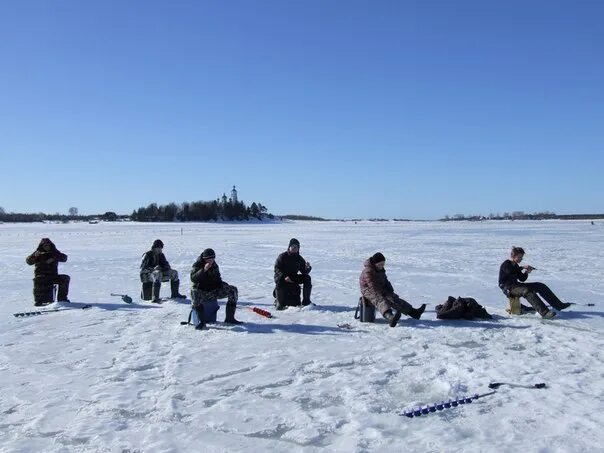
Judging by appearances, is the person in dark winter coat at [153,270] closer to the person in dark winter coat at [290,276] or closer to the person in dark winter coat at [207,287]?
the person in dark winter coat at [290,276]

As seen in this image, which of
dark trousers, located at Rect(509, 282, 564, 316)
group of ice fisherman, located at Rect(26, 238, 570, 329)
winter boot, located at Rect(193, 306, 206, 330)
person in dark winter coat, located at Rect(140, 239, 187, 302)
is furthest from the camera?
person in dark winter coat, located at Rect(140, 239, 187, 302)

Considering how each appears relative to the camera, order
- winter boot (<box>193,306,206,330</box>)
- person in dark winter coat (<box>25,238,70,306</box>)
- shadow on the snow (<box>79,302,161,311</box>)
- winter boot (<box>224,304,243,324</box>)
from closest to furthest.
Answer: winter boot (<box>193,306,206,330</box>)
winter boot (<box>224,304,243,324</box>)
shadow on the snow (<box>79,302,161,311</box>)
person in dark winter coat (<box>25,238,70,306</box>)

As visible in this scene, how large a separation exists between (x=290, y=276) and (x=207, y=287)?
2228 mm

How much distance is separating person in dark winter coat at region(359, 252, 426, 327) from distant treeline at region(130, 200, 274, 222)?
123018 millimetres

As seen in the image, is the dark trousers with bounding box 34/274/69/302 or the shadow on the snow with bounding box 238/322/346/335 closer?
the shadow on the snow with bounding box 238/322/346/335

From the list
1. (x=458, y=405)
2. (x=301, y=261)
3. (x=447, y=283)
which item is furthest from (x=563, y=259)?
(x=458, y=405)

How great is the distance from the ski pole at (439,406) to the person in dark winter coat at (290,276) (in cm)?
532

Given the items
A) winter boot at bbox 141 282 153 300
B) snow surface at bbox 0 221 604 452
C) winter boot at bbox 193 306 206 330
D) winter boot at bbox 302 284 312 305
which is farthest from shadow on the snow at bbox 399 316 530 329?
winter boot at bbox 141 282 153 300

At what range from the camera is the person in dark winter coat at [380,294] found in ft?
28.7

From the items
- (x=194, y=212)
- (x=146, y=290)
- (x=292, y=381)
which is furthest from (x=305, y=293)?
(x=194, y=212)

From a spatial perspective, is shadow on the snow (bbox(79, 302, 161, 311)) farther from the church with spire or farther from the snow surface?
the church with spire

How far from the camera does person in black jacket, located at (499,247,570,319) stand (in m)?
8.96

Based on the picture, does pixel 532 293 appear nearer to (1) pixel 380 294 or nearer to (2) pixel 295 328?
(1) pixel 380 294

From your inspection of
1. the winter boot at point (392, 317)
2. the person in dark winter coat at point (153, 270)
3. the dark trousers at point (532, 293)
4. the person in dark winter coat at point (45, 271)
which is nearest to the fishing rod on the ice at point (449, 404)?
the winter boot at point (392, 317)
